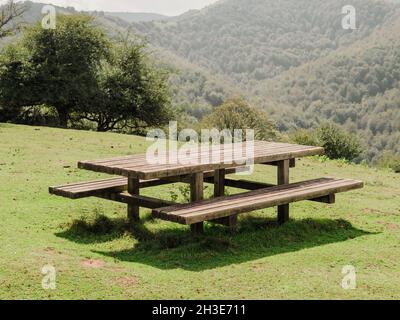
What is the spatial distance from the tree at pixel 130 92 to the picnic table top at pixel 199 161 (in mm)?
23986

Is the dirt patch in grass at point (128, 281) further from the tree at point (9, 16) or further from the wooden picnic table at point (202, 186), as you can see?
the tree at point (9, 16)

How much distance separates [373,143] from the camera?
17875 centimetres

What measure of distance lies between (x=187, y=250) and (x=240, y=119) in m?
51.1

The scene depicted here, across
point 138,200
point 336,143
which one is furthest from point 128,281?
point 336,143

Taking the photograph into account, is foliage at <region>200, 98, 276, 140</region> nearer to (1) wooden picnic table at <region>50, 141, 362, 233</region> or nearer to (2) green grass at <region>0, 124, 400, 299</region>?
(2) green grass at <region>0, 124, 400, 299</region>

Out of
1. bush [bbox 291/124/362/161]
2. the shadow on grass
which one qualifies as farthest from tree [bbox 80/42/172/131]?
the shadow on grass

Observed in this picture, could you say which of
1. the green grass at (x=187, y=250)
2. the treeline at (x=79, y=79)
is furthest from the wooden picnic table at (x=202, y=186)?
the treeline at (x=79, y=79)

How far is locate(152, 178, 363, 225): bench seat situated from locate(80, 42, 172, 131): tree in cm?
2488

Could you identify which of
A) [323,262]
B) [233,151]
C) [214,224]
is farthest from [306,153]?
[323,262]

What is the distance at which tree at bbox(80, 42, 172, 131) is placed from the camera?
35844 mm

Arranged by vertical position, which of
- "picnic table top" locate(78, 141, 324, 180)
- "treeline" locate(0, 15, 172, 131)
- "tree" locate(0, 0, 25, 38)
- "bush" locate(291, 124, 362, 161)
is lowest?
"bush" locate(291, 124, 362, 161)

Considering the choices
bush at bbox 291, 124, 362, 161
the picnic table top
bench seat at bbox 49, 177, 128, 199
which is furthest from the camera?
bush at bbox 291, 124, 362, 161

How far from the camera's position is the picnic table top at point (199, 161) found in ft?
32.3
